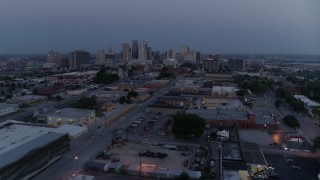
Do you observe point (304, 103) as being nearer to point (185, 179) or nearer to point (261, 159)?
point (261, 159)

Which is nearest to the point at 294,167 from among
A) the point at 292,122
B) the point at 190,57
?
the point at 292,122

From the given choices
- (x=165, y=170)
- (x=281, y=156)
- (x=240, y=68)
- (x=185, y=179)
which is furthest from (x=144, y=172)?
(x=240, y=68)

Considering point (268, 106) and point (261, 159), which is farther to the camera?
point (268, 106)

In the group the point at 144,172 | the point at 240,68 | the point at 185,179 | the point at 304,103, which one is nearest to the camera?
the point at 185,179

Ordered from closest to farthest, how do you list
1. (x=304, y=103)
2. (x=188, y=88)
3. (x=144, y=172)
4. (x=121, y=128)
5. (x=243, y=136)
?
(x=144, y=172) → (x=243, y=136) → (x=121, y=128) → (x=304, y=103) → (x=188, y=88)

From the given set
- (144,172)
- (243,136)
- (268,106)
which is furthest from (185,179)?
(268,106)

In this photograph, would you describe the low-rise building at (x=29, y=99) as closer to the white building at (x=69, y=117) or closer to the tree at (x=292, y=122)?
the white building at (x=69, y=117)

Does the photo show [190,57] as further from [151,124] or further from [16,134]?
[16,134]
